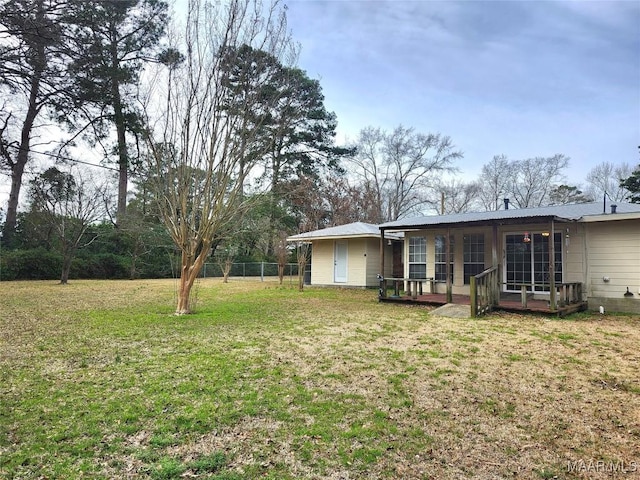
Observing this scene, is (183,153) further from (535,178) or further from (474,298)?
(535,178)

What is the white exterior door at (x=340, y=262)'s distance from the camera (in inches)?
643

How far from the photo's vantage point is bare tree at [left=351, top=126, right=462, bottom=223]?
28.5 m

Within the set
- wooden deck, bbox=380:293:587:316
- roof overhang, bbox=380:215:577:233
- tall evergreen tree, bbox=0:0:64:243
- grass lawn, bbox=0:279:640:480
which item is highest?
tall evergreen tree, bbox=0:0:64:243

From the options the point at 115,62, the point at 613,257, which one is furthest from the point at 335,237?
the point at 115,62

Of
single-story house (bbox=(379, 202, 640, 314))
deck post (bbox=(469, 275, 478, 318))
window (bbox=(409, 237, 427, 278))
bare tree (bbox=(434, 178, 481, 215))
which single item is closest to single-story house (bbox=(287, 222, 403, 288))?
window (bbox=(409, 237, 427, 278))

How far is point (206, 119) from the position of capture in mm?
7820

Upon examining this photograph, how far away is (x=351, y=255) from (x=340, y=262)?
668 millimetres

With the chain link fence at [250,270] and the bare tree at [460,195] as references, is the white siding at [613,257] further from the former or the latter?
the bare tree at [460,195]

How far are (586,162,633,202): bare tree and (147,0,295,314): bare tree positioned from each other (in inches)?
1083

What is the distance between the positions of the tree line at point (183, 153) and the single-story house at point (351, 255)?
1810 mm

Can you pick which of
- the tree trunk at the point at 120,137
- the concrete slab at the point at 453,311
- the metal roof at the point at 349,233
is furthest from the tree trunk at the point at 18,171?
the concrete slab at the point at 453,311

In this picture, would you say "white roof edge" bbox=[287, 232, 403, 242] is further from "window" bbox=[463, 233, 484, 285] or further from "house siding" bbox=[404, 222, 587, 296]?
"window" bbox=[463, 233, 484, 285]

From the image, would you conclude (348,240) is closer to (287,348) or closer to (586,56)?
(586,56)

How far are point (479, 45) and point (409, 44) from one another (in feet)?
6.65
